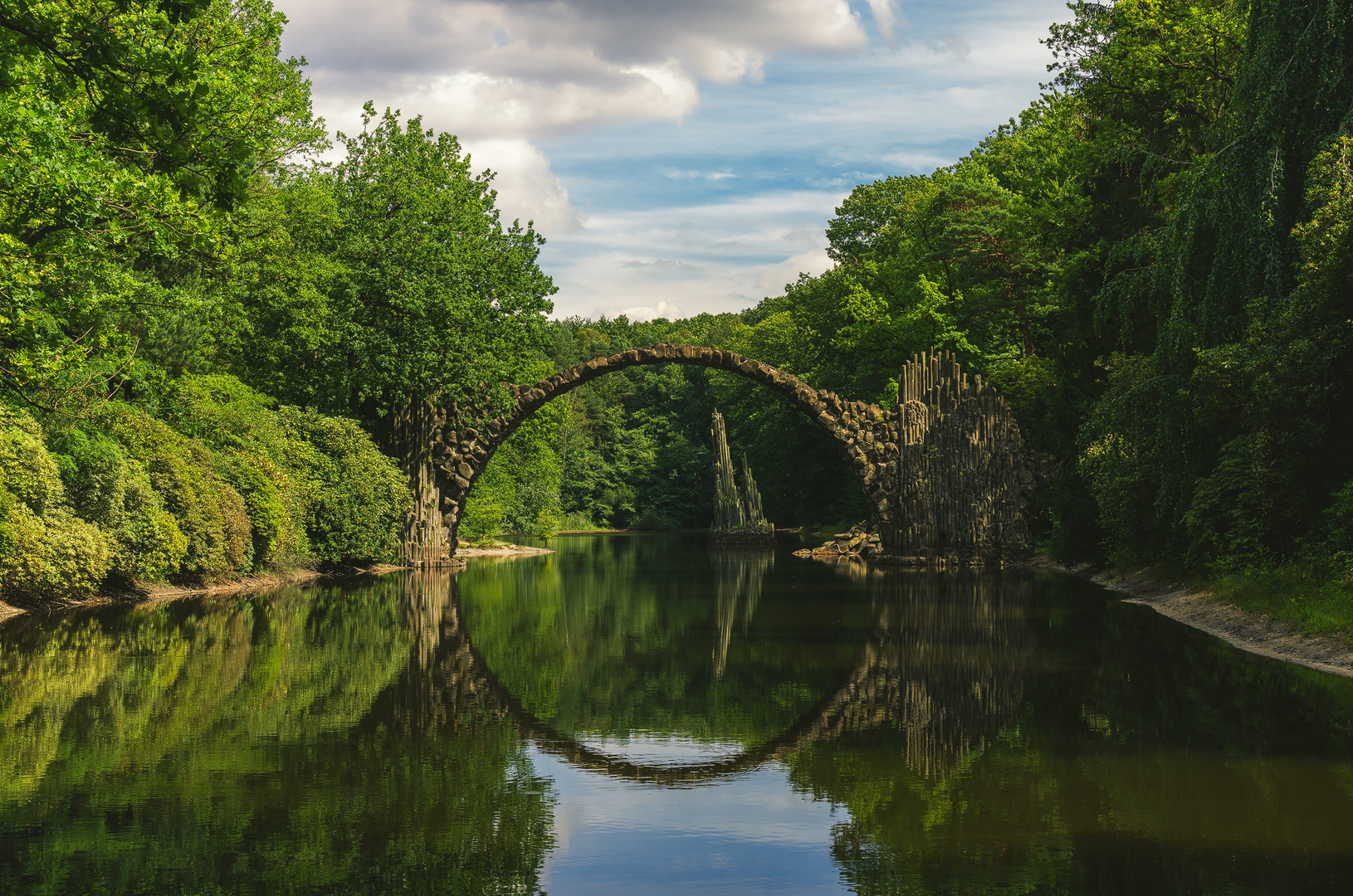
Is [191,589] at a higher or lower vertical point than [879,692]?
higher

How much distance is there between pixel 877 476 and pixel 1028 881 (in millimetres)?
27057

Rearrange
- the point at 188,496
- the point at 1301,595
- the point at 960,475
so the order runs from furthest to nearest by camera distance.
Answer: the point at 960,475 < the point at 188,496 < the point at 1301,595

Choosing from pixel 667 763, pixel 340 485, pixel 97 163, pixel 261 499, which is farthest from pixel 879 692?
pixel 340 485

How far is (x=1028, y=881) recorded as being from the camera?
17.2ft

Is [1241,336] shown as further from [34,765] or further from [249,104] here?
[249,104]

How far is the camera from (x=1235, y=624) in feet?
49.5

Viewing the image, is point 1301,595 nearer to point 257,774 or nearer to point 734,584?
point 257,774

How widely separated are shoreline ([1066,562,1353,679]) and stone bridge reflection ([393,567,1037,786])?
2.34 metres

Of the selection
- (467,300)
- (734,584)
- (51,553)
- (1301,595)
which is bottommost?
(734,584)

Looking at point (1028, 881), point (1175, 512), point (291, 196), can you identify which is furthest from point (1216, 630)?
point (291, 196)

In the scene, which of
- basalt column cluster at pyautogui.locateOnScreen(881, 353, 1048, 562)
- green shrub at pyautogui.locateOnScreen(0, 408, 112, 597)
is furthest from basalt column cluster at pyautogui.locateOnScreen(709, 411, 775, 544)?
green shrub at pyautogui.locateOnScreen(0, 408, 112, 597)

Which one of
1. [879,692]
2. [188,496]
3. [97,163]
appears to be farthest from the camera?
[188,496]

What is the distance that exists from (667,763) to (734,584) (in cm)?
1790

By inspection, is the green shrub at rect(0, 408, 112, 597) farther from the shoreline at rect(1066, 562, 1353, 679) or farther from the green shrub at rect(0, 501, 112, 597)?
the shoreline at rect(1066, 562, 1353, 679)
